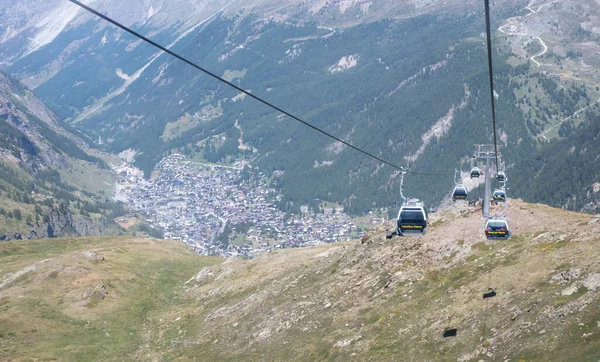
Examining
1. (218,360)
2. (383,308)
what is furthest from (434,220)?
(218,360)

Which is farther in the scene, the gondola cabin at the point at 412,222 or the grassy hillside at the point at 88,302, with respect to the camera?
the grassy hillside at the point at 88,302

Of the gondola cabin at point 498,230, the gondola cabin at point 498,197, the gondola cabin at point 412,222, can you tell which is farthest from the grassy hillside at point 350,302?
the gondola cabin at point 412,222

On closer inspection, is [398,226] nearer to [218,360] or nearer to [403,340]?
[403,340]

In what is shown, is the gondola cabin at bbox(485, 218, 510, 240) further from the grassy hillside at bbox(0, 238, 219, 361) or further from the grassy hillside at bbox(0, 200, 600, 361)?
the grassy hillside at bbox(0, 238, 219, 361)

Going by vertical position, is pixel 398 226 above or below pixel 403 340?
above

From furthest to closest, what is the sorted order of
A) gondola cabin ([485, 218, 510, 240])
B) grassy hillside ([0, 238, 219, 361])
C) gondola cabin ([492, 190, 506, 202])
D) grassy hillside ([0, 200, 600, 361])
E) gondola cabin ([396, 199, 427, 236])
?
gondola cabin ([492, 190, 506, 202]) → grassy hillside ([0, 238, 219, 361]) → gondola cabin ([485, 218, 510, 240]) → gondola cabin ([396, 199, 427, 236]) → grassy hillside ([0, 200, 600, 361])

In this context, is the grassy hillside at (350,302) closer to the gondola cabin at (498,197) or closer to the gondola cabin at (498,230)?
the gondola cabin at (498,197)

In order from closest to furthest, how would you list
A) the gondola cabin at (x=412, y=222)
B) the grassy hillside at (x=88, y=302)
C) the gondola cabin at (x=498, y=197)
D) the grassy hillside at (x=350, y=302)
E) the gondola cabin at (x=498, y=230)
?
1. the grassy hillside at (x=350, y=302)
2. the gondola cabin at (x=412, y=222)
3. the gondola cabin at (x=498, y=230)
4. the grassy hillside at (x=88, y=302)
5. the gondola cabin at (x=498, y=197)

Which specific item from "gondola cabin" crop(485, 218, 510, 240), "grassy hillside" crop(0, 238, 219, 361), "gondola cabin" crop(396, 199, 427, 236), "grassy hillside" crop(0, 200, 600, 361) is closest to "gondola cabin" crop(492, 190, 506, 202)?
"grassy hillside" crop(0, 200, 600, 361)

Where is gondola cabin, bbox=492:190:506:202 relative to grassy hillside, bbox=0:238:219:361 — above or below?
above
